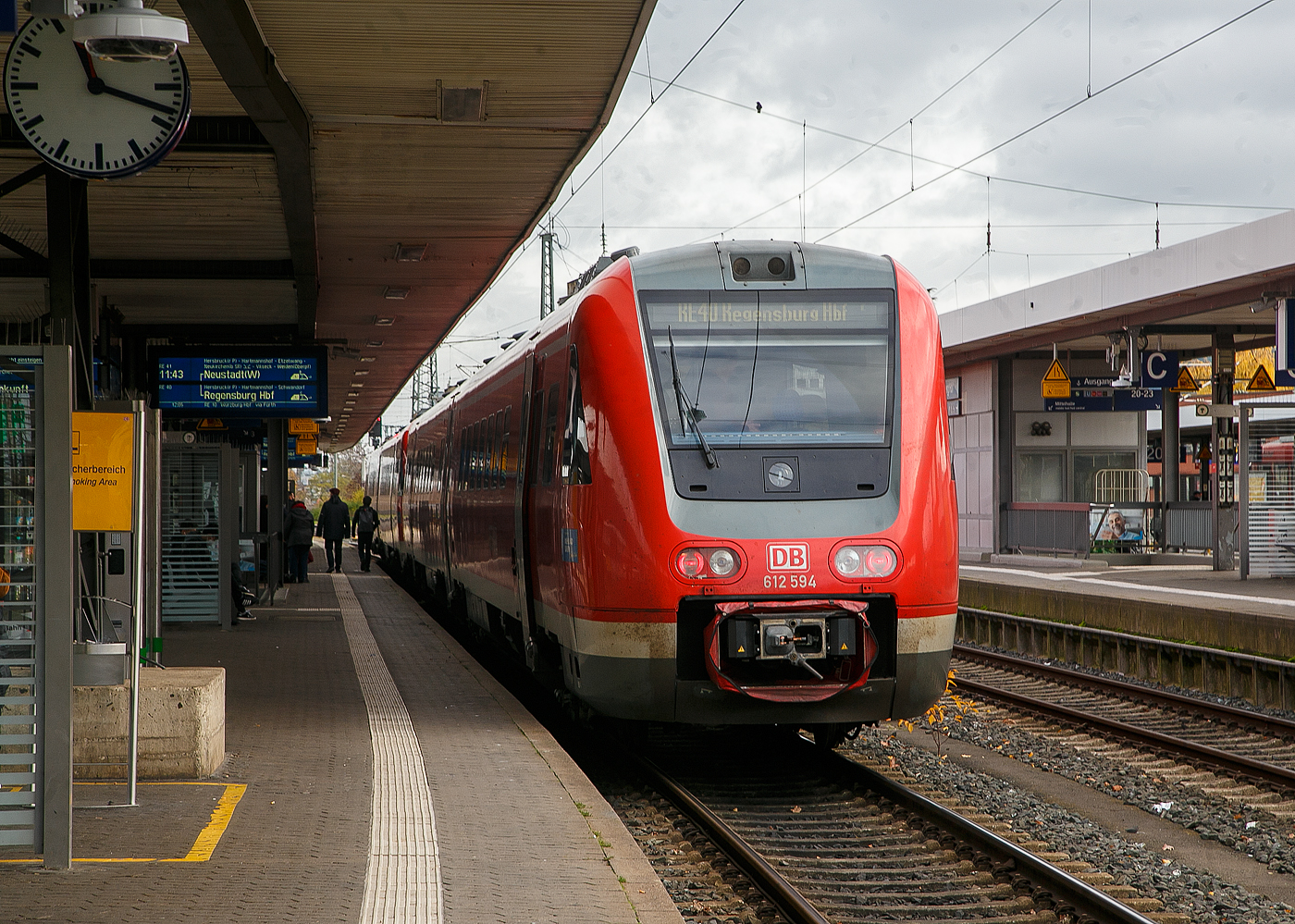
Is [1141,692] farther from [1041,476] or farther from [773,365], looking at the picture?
[1041,476]

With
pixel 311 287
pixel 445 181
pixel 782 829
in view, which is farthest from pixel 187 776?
pixel 311 287

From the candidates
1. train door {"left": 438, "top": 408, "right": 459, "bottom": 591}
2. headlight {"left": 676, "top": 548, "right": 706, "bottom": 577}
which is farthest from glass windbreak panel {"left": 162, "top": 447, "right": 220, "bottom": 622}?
headlight {"left": 676, "top": 548, "right": 706, "bottom": 577}

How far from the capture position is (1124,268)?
884 inches

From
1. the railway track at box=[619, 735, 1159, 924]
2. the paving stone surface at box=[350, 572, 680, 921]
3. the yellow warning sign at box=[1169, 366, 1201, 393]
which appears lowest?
the railway track at box=[619, 735, 1159, 924]

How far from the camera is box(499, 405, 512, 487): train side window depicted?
11.5 metres

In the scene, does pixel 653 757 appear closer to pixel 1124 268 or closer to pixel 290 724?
pixel 290 724

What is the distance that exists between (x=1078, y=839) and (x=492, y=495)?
6.44 metres

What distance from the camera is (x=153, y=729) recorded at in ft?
23.9

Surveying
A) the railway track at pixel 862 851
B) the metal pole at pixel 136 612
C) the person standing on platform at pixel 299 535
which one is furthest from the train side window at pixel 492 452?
the person standing on platform at pixel 299 535

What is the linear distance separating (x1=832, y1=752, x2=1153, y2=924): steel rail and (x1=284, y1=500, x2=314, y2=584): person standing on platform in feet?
62.1

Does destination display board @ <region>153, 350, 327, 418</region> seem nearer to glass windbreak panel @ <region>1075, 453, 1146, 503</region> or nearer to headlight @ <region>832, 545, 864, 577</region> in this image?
headlight @ <region>832, 545, 864, 577</region>

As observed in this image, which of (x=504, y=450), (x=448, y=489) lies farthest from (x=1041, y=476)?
(x=504, y=450)

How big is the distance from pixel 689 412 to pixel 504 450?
4012 millimetres

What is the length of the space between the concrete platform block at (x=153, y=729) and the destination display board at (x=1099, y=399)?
23.2 metres
